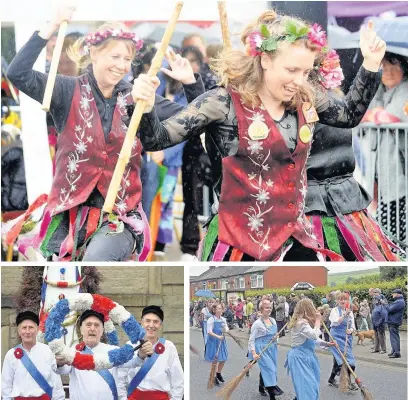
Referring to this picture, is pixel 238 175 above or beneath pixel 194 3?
beneath

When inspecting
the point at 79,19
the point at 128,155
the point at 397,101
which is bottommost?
the point at 128,155

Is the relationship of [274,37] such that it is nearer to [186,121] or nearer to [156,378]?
[186,121]

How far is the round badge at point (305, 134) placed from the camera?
5.11 m

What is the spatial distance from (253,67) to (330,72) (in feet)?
1.35

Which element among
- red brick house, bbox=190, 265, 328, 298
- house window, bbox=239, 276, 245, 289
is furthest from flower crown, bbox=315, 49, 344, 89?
house window, bbox=239, 276, 245, 289

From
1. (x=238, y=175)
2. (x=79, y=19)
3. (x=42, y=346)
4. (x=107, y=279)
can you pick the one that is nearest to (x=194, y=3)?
(x=79, y=19)

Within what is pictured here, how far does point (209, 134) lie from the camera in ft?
16.8

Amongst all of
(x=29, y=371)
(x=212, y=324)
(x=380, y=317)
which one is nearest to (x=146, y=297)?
(x=212, y=324)

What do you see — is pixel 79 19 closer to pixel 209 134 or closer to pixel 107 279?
pixel 209 134

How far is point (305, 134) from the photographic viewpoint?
512cm

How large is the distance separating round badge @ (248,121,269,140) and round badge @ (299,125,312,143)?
0.17 metres

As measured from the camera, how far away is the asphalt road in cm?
518

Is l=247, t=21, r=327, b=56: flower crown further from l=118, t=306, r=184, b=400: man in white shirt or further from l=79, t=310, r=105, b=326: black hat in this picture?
l=79, t=310, r=105, b=326: black hat

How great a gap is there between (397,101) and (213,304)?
4.45 feet
